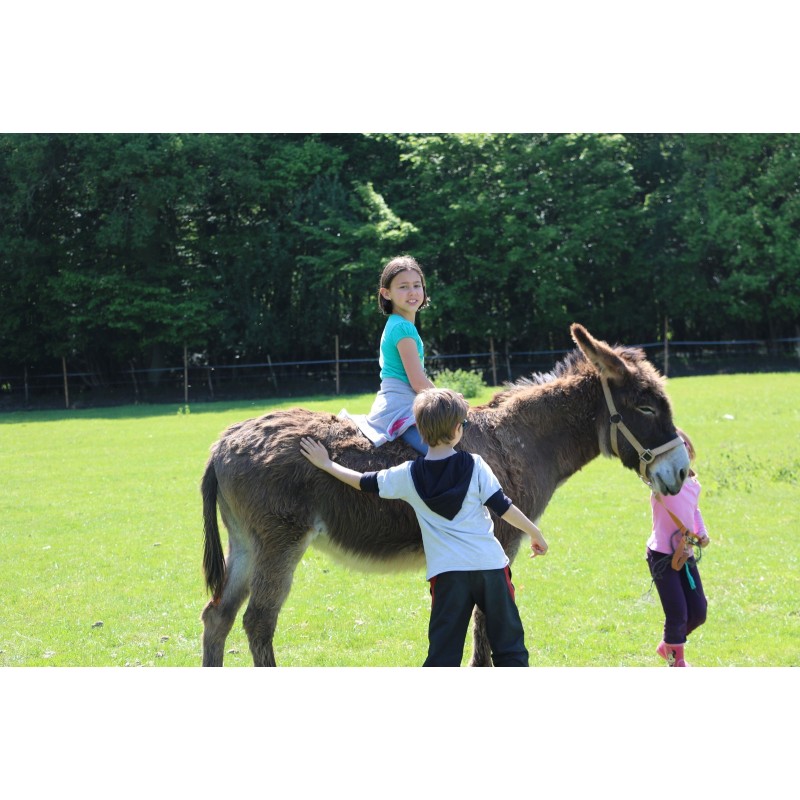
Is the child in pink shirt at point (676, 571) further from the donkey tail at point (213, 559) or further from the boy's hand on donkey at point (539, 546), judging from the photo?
the donkey tail at point (213, 559)

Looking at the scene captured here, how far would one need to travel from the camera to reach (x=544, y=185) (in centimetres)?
3681

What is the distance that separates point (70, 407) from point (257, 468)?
27.0 m

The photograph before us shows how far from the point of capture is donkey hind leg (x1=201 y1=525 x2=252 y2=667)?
5020mm

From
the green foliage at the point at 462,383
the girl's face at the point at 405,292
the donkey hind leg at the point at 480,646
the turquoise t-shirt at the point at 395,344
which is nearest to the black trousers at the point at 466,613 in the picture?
the donkey hind leg at the point at 480,646

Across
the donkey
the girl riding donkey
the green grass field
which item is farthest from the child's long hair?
the green grass field

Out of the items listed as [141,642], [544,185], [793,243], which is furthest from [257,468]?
[793,243]

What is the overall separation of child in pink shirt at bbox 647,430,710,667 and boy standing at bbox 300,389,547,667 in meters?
1.36

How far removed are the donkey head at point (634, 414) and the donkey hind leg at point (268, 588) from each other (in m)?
2.13

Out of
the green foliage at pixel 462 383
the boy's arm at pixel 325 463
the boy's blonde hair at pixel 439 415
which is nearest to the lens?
the boy's blonde hair at pixel 439 415

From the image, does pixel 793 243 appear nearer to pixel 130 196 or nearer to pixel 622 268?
pixel 622 268

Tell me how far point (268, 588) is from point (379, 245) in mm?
31802

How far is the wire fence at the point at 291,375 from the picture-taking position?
31500 mm

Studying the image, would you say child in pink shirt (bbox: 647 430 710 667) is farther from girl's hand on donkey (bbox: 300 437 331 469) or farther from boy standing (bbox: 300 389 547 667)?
girl's hand on donkey (bbox: 300 437 331 469)

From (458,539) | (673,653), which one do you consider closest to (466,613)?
(458,539)
